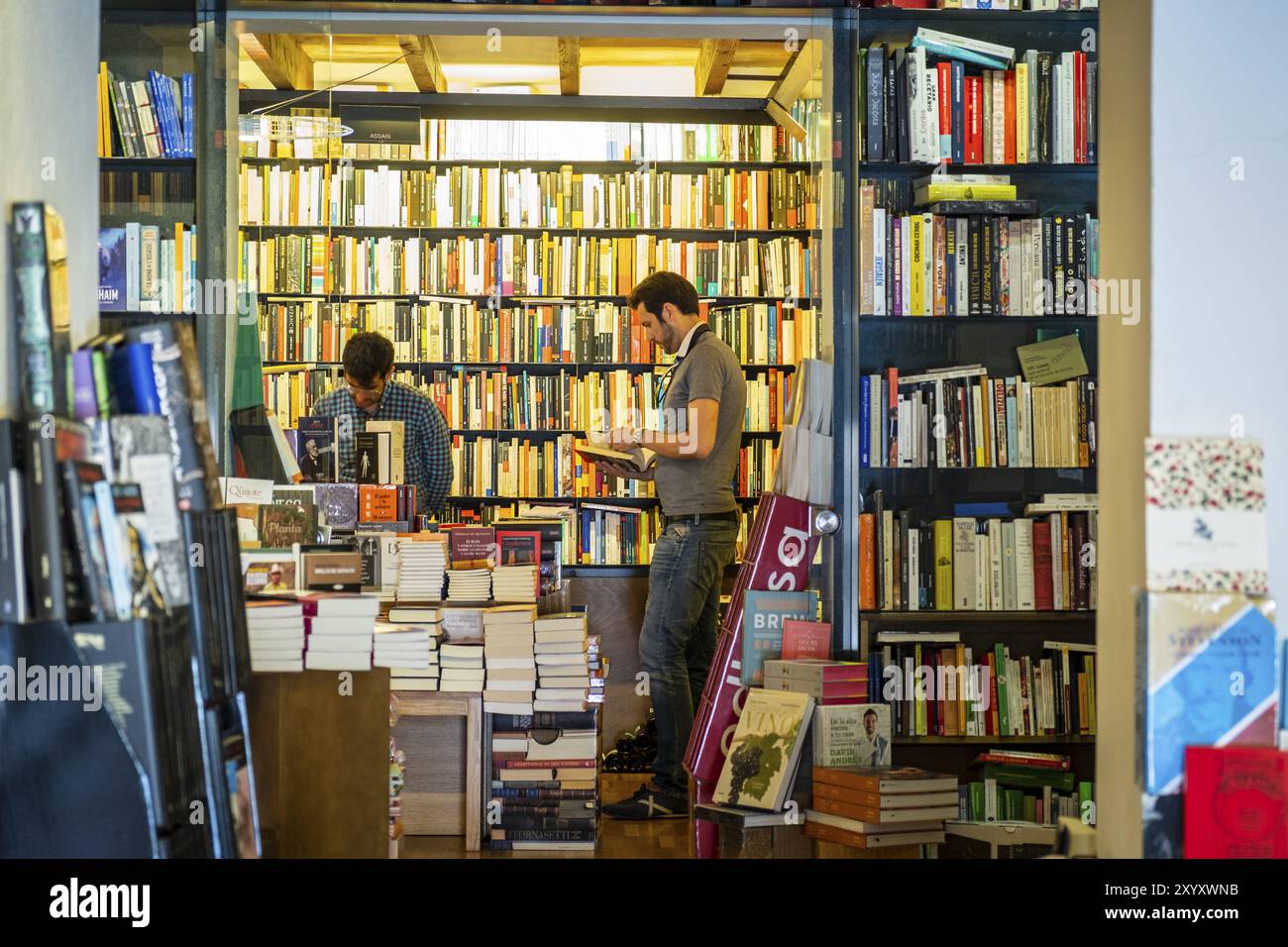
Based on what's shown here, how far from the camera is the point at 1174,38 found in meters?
2.43

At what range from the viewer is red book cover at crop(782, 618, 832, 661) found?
14.4ft

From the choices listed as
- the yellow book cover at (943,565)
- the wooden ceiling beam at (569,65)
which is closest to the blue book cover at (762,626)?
the yellow book cover at (943,565)

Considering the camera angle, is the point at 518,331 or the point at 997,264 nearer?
the point at 997,264

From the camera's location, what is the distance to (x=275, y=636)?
3021 millimetres

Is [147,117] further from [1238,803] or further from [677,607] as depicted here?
[1238,803]

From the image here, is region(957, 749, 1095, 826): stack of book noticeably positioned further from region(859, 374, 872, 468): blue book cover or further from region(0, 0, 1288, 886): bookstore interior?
region(859, 374, 872, 468): blue book cover

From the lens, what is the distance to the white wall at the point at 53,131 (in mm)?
2285

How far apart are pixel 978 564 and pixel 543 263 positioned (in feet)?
9.70

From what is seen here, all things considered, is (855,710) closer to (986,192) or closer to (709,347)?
(709,347)

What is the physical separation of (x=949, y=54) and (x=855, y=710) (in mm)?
2344

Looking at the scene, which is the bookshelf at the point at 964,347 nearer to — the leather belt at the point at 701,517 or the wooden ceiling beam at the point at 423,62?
the leather belt at the point at 701,517

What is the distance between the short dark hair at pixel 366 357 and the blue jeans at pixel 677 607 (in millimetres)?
1319

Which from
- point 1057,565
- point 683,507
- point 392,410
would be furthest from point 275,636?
point 1057,565
